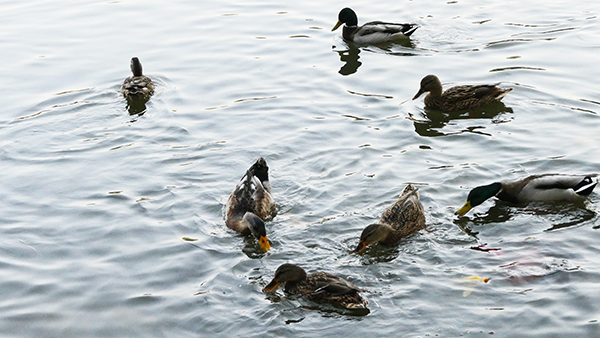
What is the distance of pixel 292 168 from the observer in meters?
11.0

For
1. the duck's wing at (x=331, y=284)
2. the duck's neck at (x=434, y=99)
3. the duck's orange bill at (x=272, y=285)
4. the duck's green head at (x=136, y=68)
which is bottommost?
the duck's orange bill at (x=272, y=285)

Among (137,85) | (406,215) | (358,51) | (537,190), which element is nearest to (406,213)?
(406,215)

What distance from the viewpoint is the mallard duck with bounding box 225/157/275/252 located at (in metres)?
9.36

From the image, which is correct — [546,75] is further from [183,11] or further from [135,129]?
[183,11]

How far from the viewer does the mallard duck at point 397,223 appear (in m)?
8.57

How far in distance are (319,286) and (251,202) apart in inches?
88.0

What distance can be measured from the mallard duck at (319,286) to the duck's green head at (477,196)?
2301 mm

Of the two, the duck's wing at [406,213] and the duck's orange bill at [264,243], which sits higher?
the duck's wing at [406,213]

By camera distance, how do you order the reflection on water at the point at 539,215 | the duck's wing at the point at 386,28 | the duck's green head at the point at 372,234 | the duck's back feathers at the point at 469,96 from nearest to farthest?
the duck's green head at the point at 372,234, the reflection on water at the point at 539,215, the duck's back feathers at the point at 469,96, the duck's wing at the point at 386,28

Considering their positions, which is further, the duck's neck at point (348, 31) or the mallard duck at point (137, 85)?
the duck's neck at point (348, 31)

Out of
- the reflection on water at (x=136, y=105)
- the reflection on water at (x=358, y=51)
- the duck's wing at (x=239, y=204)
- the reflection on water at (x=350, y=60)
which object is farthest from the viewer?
the reflection on water at (x=358, y=51)

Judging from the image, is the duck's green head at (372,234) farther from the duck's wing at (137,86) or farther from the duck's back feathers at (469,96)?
the duck's wing at (137,86)

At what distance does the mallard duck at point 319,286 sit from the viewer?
7562mm

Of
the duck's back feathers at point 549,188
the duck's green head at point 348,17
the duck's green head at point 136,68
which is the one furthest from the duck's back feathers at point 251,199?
the duck's green head at point 348,17
